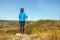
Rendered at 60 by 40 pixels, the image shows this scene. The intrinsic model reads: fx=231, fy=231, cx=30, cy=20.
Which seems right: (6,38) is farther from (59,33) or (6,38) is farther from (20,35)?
(59,33)

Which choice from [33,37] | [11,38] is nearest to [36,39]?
[33,37]

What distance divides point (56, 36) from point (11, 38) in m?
3.08

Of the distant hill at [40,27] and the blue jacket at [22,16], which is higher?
the blue jacket at [22,16]

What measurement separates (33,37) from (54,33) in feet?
7.49

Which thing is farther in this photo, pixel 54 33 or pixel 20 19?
pixel 20 19

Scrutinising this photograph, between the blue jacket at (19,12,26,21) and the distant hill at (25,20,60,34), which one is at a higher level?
the blue jacket at (19,12,26,21)

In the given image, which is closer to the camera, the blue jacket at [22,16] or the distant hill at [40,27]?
the blue jacket at [22,16]

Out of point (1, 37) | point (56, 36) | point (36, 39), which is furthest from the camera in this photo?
point (1, 37)

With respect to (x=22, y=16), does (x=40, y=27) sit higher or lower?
→ lower

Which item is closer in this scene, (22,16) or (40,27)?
(22,16)

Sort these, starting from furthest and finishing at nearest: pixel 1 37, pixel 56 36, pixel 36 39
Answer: pixel 1 37 → pixel 36 39 → pixel 56 36

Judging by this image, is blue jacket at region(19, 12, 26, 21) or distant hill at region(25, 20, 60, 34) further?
distant hill at region(25, 20, 60, 34)

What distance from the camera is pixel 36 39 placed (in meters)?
12.1

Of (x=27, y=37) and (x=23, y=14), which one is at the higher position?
(x=23, y=14)
